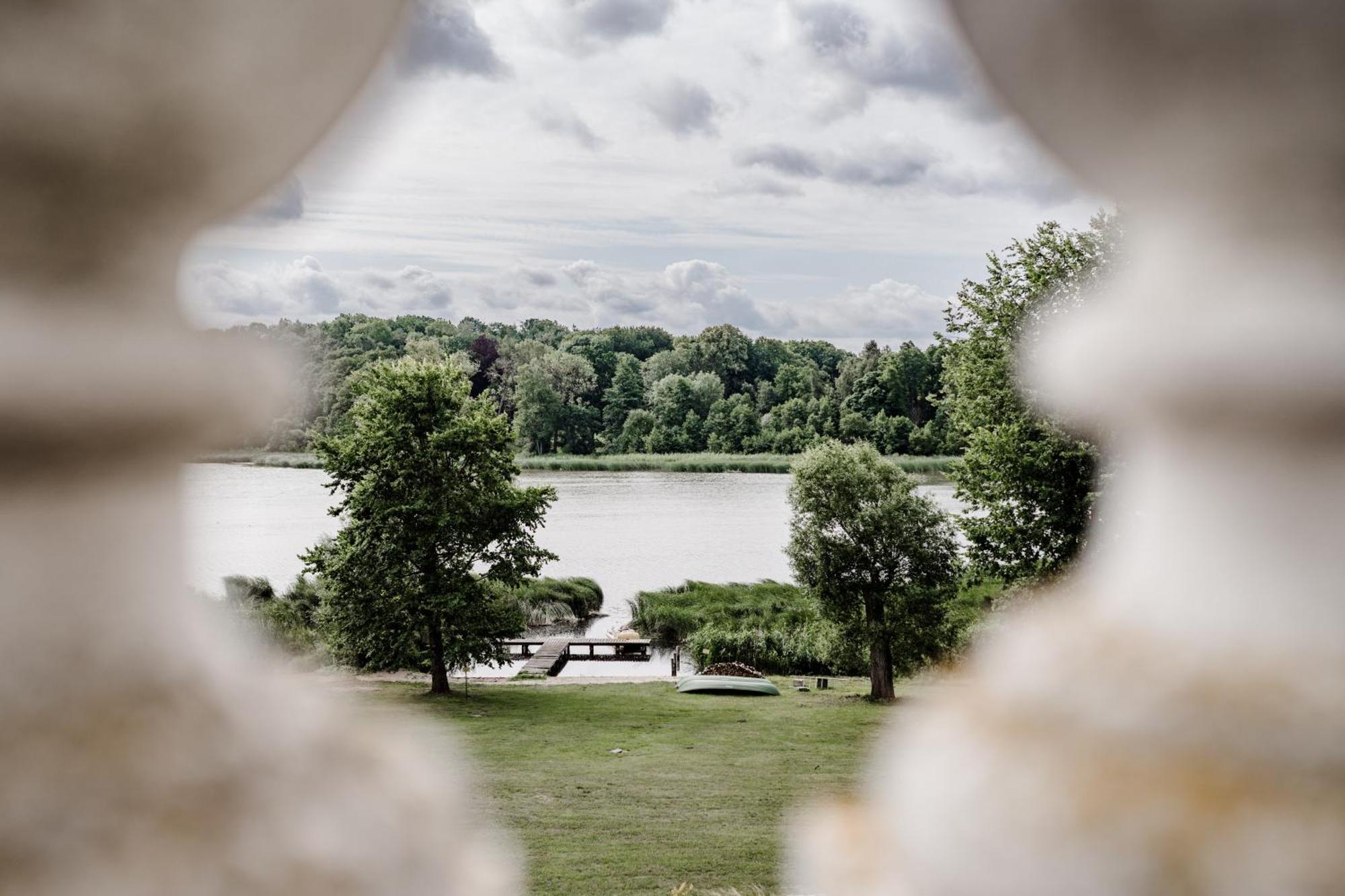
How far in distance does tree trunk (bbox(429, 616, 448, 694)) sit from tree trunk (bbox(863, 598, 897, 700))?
10.1m

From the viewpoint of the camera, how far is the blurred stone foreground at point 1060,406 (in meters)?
0.34

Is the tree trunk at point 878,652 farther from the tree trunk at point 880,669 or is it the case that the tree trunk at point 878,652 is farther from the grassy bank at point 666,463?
the grassy bank at point 666,463

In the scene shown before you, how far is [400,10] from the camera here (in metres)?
0.39

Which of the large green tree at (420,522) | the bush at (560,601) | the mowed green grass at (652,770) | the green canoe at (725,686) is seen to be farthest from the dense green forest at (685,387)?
the mowed green grass at (652,770)

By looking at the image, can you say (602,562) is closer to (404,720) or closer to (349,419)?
(349,419)

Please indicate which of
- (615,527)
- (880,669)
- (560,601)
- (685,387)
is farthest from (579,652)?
(685,387)

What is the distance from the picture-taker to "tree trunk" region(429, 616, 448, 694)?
81.3ft

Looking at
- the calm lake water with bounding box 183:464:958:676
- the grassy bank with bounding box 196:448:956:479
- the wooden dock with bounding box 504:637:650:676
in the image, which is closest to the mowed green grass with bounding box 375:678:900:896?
the wooden dock with bounding box 504:637:650:676

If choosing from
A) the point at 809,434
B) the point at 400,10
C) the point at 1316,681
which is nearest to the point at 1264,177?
the point at 1316,681

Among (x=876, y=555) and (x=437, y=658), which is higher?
(x=876, y=555)

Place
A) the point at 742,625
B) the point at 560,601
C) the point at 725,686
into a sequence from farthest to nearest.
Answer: the point at 560,601 < the point at 742,625 < the point at 725,686

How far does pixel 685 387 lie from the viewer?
6212 cm

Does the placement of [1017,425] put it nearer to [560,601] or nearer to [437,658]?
[437,658]

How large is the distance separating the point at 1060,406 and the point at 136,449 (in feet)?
1.08
